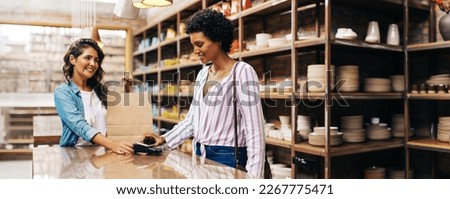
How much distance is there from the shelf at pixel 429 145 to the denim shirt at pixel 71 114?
7.25ft

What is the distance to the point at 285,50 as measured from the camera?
2.88 meters

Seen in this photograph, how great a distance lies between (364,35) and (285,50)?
0.79m

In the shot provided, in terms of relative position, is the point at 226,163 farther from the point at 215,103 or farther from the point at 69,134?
the point at 69,134

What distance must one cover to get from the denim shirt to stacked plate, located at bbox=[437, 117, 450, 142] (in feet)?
7.57

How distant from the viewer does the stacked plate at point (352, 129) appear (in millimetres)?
2848

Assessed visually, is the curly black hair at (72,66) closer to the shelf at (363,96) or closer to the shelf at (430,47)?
the shelf at (363,96)

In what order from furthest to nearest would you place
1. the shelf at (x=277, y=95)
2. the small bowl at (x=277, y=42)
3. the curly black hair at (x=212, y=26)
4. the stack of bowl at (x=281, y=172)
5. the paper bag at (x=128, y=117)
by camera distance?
1. the stack of bowl at (x=281, y=172)
2. the small bowl at (x=277, y=42)
3. the shelf at (x=277, y=95)
4. the paper bag at (x=128, y=117)
5. the curly black hair at (x=212, y=26)

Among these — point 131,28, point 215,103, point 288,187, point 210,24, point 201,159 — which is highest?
point 131,28

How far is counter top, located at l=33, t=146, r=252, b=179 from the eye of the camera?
136 cm

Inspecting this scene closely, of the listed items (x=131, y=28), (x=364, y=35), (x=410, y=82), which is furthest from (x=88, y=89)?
(x=131, y=28)

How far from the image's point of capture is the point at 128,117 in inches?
73.9

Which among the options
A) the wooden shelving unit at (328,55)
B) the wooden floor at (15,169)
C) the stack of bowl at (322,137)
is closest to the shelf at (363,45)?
the wooden shelving unit at (328,55)

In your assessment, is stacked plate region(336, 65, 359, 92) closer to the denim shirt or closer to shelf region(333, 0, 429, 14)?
shelf region(333, 0, 429, 14)

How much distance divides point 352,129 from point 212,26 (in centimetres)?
157
